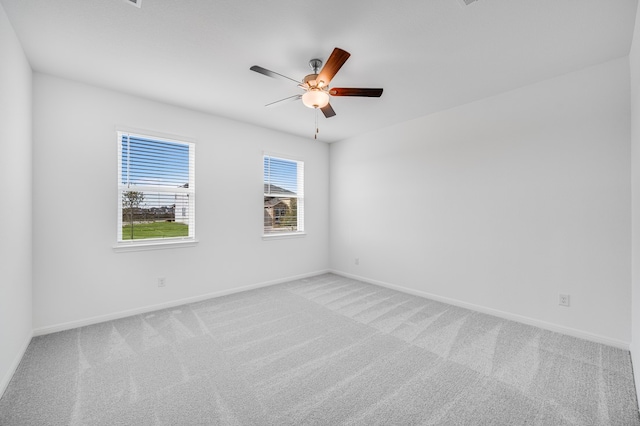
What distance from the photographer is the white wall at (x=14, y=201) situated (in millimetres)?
1897

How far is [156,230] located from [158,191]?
0.50m

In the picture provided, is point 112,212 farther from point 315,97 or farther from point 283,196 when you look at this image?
point 315,97

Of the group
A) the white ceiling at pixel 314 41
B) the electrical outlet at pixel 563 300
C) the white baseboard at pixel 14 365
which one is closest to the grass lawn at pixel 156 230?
the white baseboard at pixel 14 365

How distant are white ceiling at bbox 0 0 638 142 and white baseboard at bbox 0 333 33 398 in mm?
2567

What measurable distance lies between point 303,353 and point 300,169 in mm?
3361

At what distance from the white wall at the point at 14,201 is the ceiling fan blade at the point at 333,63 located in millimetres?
2214

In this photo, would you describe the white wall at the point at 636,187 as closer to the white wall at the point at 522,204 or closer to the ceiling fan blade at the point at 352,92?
the white wall at the point at 522,204

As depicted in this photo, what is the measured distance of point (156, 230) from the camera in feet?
11.4

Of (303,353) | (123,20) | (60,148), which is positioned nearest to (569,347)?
(303,353)

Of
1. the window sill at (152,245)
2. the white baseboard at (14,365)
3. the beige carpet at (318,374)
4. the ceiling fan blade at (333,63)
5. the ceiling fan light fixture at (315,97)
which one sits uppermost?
Answer: the ceiling fan blade at (333,63)

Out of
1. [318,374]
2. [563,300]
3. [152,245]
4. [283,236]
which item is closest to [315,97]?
[318,374]

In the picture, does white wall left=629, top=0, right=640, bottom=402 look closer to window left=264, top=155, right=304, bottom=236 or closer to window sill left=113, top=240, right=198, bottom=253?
window left=264, top=155, right=304, bottom=236

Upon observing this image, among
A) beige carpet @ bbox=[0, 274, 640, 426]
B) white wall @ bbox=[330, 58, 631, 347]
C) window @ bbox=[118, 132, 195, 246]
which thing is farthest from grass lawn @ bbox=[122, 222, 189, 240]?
white wall @ bbox=[330, 58, 631, 347]

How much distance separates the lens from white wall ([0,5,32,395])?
190 cm
